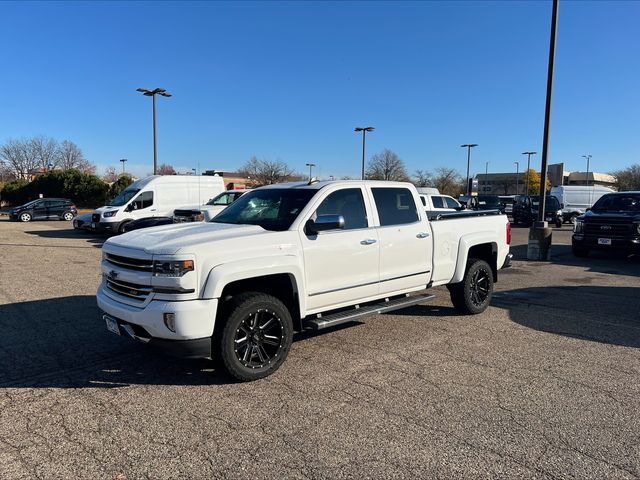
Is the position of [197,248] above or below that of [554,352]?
above

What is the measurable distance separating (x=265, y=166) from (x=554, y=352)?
66.8 m

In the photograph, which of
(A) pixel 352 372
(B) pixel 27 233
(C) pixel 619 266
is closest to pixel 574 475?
(A) pixel 352 372

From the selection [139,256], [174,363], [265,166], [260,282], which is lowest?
[174,363]

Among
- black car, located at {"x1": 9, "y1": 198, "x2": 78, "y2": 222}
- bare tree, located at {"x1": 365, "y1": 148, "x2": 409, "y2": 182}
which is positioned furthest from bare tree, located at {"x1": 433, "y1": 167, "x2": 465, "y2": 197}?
black car, located at {"x1": 9, "y1": 198, "x2": 78, "y2": 222}

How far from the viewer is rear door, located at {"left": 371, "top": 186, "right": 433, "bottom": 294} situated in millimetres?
5746

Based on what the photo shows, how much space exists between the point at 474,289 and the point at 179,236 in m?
4.49

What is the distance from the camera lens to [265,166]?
70375 millimetres

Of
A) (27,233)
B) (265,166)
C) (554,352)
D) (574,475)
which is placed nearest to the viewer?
(574,475)

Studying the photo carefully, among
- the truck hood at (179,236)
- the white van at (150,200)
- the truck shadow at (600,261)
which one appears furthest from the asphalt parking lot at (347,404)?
the white van at (150,200)

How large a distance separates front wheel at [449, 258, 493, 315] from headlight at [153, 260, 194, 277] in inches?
168

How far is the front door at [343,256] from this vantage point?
499 centimetres

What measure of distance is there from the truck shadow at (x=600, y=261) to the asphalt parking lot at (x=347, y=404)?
18.7ft

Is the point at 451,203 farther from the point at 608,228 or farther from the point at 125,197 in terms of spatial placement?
the point at 125,197

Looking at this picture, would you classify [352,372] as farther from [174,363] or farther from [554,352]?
[554,352]
